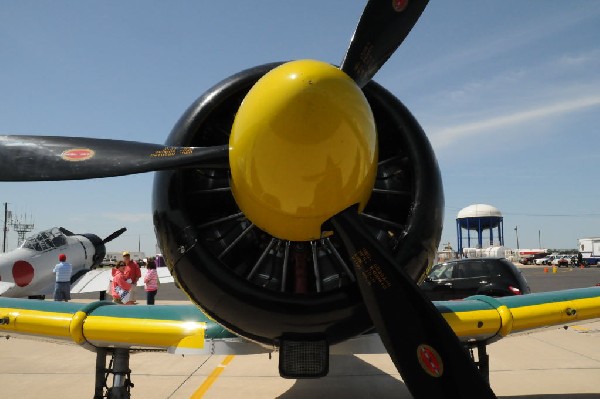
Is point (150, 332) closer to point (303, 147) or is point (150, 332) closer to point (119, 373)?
point (119, 373)

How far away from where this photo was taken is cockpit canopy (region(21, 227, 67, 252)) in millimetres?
14297

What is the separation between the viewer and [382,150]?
3.39 m

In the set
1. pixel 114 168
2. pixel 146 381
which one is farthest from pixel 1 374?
pixel 114 168

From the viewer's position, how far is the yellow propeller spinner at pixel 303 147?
7.41 feet

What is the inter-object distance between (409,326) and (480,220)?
175 feet

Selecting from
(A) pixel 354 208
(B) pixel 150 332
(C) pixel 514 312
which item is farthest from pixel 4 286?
(A) pixel 354 208

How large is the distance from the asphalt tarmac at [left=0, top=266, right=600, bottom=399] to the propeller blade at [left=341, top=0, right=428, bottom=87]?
3.27 metres

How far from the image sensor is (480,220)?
52.4 metres

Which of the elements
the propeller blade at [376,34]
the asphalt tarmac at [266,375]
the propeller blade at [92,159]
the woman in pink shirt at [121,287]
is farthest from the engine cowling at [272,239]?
the woman in pink shirt at [121,287]

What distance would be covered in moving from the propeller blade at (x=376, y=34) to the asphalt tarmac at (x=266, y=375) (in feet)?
10.7

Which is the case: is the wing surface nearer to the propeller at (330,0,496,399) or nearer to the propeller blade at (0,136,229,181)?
the propeller blade at (0,136,229,181)

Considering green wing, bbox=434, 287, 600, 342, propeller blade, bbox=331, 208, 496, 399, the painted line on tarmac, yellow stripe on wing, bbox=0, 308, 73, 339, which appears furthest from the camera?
the painted line on tarmac

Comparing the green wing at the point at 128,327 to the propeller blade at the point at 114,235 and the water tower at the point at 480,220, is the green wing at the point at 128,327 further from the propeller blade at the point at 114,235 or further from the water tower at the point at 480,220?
the water tower at the point at 480,220

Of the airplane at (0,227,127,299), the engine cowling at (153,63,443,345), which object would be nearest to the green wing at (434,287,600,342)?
the engine cowling at (153,63,443,345)
